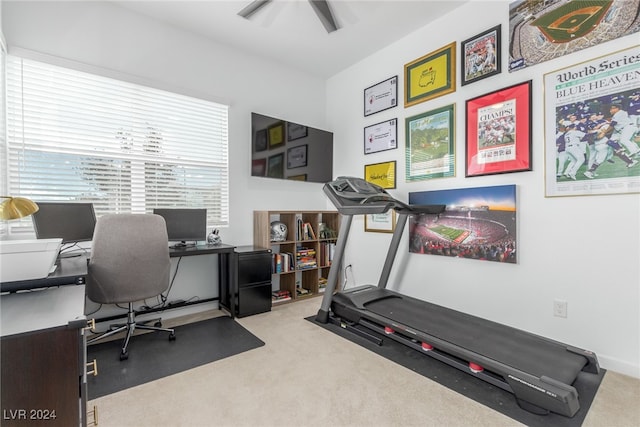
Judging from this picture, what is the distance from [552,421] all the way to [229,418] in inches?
67.6

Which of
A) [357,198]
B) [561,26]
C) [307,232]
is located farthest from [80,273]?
[561,26]

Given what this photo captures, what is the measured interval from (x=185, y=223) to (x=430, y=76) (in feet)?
9.70

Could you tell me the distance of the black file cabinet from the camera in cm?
308

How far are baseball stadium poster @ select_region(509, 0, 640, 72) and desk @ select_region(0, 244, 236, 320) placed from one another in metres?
3.16

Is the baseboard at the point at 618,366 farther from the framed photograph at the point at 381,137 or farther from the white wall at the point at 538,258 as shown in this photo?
the framed photograph at the point at 381,137

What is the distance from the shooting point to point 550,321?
2.34 m

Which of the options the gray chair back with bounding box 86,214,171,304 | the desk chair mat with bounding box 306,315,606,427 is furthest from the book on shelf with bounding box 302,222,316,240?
the gray chair back with bounding box 86,214,171,304

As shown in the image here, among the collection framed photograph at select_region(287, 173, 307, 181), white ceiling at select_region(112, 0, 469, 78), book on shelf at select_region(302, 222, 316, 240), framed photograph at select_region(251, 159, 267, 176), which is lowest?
book on shelf at select_region(302, 222, 316, 240)

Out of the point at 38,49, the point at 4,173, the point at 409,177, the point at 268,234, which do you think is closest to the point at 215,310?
the point at 268,234

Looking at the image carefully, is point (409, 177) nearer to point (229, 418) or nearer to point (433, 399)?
point (433, 399)

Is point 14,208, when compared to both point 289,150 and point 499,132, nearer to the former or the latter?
point 289,150

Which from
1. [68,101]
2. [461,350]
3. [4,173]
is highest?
[68,101]

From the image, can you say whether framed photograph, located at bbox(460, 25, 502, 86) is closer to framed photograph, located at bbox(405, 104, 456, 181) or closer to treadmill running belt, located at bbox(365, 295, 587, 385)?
framed photograph, located at bbox(405, 104, 456, 181)

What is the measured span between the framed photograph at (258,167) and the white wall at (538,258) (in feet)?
5.02
